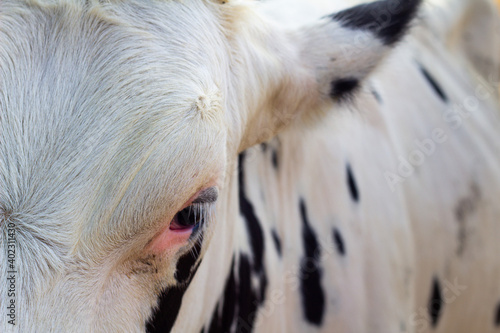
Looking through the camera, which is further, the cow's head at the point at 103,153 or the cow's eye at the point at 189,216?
the cow's eye at the point at 189,216

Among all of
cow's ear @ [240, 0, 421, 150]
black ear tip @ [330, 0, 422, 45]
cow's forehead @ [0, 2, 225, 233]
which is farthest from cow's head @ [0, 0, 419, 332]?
black ear tip @ [330, 0, 422, 45]

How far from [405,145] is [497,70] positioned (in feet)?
3.56

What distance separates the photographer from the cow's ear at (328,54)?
1.52 m

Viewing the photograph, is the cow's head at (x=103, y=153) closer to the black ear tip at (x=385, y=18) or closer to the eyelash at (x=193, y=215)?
the eyelash at (x=193, y=215)

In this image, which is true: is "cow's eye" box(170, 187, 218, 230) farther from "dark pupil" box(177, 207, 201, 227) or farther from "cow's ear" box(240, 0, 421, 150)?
"cow's ear" box(240, 0, 421, 150)

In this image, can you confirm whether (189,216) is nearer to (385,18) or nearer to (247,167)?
(247,167)

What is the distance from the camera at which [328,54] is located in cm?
154

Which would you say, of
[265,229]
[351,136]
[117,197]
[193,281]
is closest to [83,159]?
[117,197]

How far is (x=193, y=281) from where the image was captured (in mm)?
1353

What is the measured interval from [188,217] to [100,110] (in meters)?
0.31

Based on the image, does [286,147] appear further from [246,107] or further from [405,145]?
[405,145]

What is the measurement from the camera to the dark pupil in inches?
45.0

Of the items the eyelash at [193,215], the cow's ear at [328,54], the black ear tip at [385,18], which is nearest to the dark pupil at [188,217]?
the eyelash at [193,215]

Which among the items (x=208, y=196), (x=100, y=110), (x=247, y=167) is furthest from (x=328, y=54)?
(x=100, y=110)
